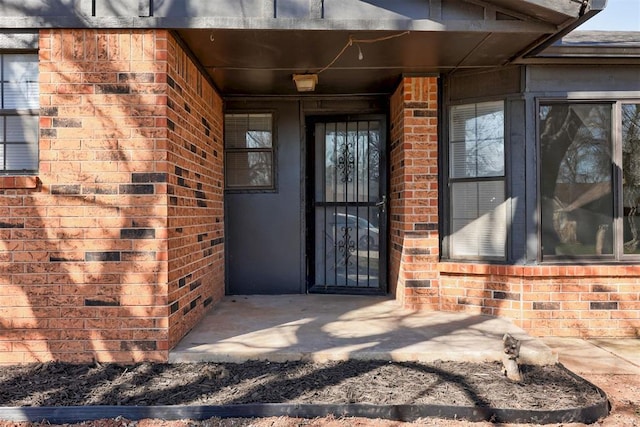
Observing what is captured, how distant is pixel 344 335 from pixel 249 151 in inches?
109

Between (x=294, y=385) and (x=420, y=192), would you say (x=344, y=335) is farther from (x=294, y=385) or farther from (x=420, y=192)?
(x=420, y=192)

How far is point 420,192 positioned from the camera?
4.34 meters

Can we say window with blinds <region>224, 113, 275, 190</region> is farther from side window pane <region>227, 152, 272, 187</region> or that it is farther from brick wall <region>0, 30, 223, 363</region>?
brick wall <region>0, 30, 223, 363</region>

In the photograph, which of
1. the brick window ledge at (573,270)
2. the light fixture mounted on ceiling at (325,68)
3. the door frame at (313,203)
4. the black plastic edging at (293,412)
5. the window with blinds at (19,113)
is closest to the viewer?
the black plastic edging at (293,412)

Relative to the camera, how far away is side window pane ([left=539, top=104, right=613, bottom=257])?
159 inches

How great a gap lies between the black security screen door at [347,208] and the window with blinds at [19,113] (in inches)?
118

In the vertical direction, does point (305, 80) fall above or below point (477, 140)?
above

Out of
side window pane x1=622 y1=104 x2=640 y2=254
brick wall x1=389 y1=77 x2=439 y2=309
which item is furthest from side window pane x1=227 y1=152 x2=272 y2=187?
side window pane x1=622 y1=104 x2=640 y2=254

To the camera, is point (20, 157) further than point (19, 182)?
Yes

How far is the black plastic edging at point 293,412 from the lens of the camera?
246 cm

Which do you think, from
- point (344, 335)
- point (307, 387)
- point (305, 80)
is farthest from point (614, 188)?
point (307, 387)

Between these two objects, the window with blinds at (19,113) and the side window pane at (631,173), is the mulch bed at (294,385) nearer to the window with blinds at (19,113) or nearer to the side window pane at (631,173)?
the window with blinds at (19,113)

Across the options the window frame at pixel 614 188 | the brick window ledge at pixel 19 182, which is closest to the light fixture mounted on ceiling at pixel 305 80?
the window frame at pixel 614 188

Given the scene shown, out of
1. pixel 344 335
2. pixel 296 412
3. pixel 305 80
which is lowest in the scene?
pixel 296 412
